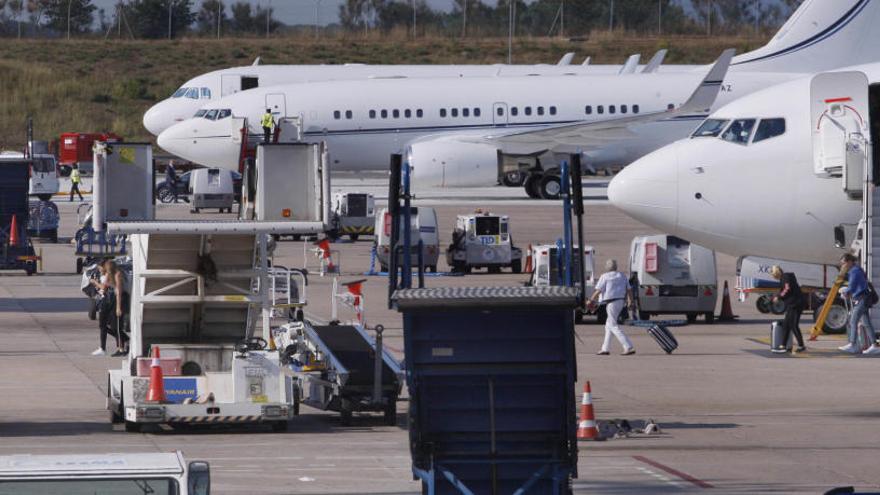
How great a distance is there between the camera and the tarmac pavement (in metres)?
17.0

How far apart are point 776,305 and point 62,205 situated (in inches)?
1733

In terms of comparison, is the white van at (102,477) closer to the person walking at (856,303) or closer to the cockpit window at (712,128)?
the person walking at (856,303)

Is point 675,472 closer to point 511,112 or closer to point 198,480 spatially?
point 198,480

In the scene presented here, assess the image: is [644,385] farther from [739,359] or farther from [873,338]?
[873,338]

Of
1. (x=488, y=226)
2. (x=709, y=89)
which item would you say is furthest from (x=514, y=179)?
(x=488, y=226)

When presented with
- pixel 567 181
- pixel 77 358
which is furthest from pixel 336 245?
pixel 567 181

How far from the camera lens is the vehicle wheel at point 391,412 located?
68.1ft

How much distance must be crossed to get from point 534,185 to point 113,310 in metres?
41.0

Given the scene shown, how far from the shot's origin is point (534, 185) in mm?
67188

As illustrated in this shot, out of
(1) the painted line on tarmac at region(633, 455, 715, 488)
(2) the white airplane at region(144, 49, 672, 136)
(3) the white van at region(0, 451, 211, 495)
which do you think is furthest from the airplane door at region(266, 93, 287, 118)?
(3) the white van at region(0, 451, 211, 495)

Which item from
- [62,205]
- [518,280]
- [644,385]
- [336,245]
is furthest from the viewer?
[62,205]

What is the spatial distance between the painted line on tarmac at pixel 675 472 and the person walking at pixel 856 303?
9.64 m

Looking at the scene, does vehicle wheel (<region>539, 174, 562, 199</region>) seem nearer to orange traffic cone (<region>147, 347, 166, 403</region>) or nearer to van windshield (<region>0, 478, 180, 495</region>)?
orange traffic cone (<region>147, 347, 166, 403</region>)

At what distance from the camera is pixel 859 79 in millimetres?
26766
